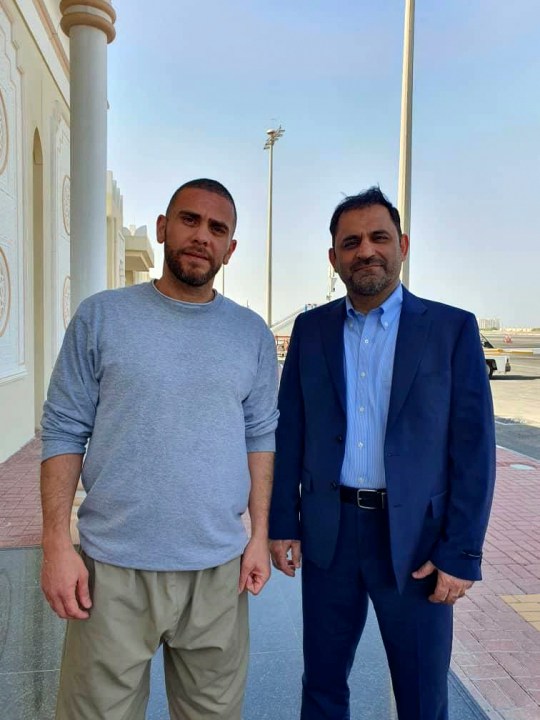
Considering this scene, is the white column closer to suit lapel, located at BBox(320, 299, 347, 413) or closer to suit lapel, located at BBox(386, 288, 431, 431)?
suit lapel, located at BBox(320, 299, 347, 413)

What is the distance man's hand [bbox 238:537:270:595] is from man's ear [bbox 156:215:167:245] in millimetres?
1044

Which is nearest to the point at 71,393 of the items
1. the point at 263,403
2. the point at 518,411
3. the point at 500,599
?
the point at 263,403

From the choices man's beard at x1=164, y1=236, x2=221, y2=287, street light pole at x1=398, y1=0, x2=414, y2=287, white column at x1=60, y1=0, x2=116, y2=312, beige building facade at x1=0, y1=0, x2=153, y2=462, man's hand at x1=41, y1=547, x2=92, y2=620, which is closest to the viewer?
man's hand at x1=41, y1=547, x2=92, y2=620

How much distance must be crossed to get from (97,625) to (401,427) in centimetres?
111

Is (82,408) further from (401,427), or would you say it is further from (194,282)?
(401,427)

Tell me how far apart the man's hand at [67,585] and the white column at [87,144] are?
3.18 m

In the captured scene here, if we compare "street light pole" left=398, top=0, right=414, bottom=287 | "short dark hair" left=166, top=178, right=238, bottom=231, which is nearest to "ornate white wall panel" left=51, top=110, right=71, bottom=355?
"street light pole" left=398, top=0, right=414, bottom=287

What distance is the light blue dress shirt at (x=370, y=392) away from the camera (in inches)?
74.4

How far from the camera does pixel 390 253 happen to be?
1.94m

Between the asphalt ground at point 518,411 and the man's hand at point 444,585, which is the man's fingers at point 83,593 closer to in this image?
the man's hand at point 444,585

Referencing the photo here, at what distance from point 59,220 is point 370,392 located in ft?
28.6

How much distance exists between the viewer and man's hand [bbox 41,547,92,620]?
158 cm

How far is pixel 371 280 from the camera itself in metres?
1.92

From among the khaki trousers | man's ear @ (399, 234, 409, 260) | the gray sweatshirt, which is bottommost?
the khaki trousers
